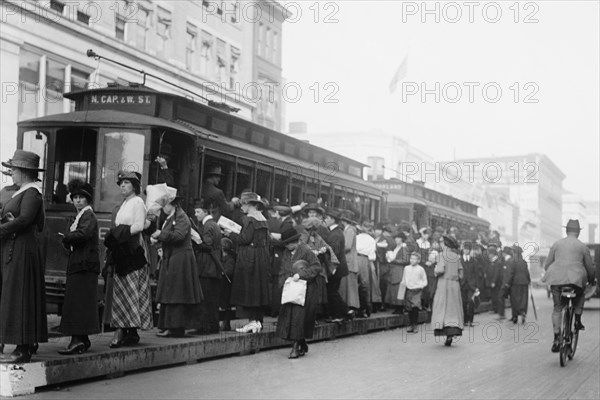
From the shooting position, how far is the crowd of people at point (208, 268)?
307 inches

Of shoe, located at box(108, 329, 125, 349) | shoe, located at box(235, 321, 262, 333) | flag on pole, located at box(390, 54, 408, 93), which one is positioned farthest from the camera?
flag on pole, located at box(390, 54, 408, 93)

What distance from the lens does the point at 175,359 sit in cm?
970

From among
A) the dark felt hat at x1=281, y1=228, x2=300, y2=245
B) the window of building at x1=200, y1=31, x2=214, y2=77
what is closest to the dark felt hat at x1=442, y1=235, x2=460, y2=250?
the dark felt hat at x1=281, y1=228, x2=300, y2=245

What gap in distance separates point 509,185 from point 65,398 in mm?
84542

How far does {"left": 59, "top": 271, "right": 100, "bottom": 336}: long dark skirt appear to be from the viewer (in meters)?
A: 8.35

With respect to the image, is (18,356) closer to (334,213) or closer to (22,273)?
(22,273)

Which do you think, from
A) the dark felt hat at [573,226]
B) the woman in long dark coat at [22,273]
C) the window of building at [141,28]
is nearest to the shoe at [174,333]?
the woman in long dark coat at [22,273]

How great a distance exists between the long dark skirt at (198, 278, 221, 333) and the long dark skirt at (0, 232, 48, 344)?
3.47 meters

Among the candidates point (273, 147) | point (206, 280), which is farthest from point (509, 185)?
point (206, 280)

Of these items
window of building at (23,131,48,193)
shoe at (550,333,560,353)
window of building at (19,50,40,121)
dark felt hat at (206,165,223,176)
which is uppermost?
window of building at (19,50,40,121)

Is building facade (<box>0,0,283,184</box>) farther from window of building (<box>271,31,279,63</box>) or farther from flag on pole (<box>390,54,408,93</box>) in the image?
flag on pole (<box>390,54,408,93</box>)

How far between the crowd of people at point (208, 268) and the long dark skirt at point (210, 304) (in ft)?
0.05

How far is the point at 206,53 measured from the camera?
3991 cm

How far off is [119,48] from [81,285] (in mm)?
24977
